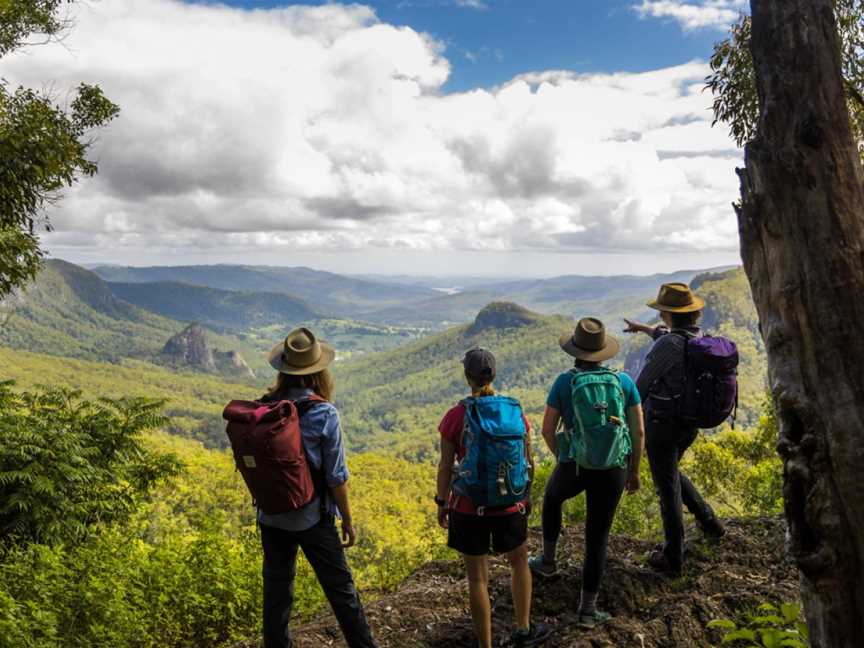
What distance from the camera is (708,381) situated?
15.8ft

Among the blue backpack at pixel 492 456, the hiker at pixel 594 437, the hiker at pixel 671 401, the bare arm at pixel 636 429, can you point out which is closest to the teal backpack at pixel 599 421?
the hiker at pixel 594 437

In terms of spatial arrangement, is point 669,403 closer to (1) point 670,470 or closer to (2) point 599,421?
(1) point 670,470

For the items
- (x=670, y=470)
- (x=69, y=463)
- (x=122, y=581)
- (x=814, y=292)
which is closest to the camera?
(x=814, y=292)

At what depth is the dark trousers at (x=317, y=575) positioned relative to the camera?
13.1 feet

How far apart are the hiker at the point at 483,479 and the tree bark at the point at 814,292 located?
1.86 metres

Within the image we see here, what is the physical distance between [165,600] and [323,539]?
7.11 feet

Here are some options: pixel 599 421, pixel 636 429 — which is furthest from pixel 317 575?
pixel 636 429

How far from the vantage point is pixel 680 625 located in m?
4.18

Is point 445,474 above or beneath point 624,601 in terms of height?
above

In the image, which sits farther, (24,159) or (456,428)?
(24,159)

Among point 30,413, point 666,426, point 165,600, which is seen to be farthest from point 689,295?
point 30,413

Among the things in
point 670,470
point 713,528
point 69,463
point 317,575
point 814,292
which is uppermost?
point 814,292

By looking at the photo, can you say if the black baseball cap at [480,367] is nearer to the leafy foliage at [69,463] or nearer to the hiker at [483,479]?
the hiker at [483,479]

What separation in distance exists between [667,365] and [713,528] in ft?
7.09
